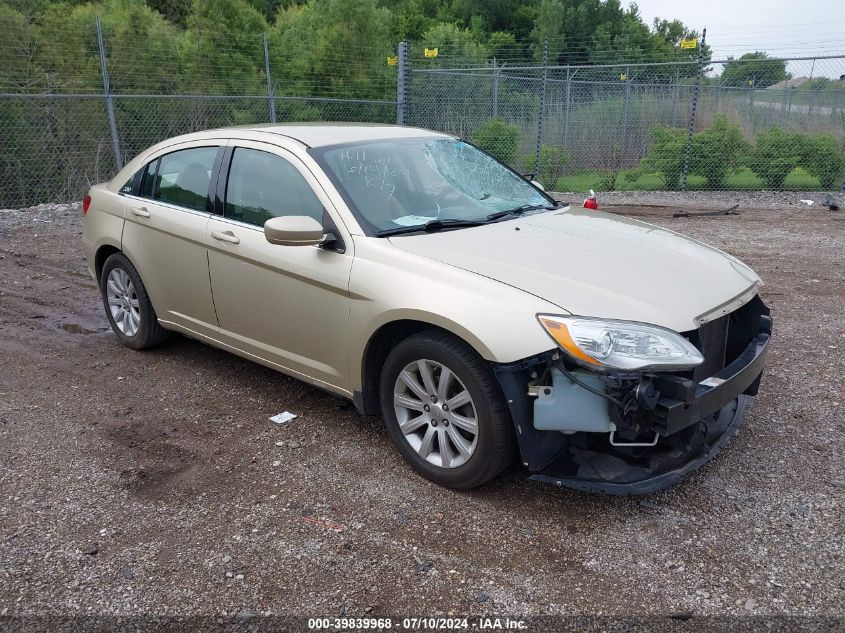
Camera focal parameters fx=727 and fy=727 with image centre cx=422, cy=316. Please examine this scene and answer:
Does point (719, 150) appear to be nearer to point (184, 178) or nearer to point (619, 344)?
point (184, 178)

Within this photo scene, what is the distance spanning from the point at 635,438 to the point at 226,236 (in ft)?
8.42

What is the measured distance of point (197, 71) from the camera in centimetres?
1497

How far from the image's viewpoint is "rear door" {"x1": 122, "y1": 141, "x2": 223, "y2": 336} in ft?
14.8

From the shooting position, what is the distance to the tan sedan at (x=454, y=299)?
9.85 ft

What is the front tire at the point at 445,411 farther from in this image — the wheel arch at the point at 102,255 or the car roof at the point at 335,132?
the wheel arch at the point at 102,255

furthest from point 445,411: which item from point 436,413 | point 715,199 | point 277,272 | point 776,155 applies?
point 776,155

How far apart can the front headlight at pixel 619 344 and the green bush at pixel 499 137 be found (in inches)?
491

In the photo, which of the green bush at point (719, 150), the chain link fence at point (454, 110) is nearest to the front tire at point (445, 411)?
the chain link fence at point (454, 110)

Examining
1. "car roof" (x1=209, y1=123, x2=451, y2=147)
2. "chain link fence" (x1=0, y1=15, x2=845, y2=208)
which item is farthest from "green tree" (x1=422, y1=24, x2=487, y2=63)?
"car roof" (x1=209, y1=123, x2=451, y2=147)

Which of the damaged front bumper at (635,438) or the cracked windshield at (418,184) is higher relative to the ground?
the cracked windshield at (418,184)

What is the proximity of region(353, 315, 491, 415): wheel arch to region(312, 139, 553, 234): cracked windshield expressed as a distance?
524 millimetres

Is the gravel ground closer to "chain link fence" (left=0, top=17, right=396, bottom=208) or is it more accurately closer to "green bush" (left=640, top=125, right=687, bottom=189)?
"green bush" (left=640, top=125, right=687, bottom=189)

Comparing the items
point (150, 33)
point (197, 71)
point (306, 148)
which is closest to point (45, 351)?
point (306, 148)

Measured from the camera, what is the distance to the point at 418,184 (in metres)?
4.17
